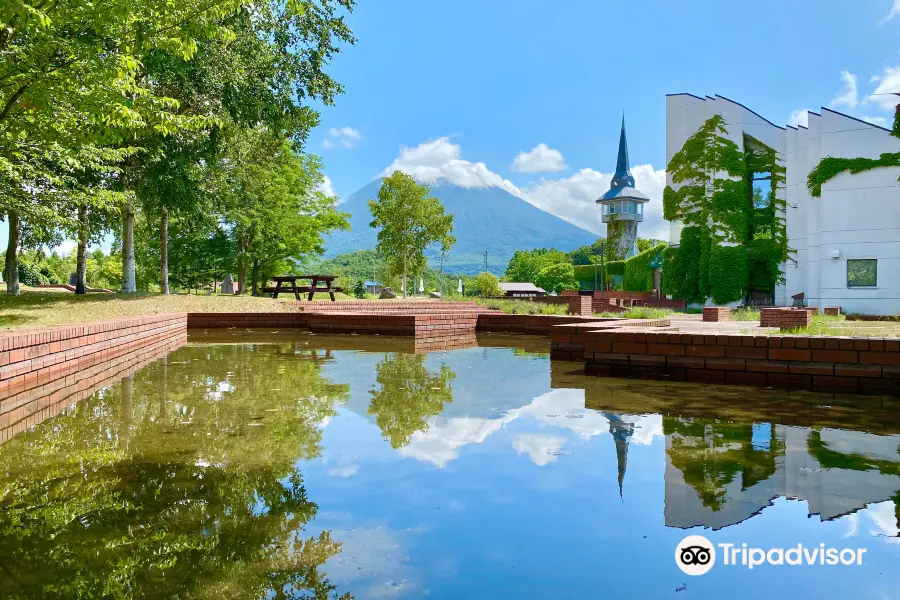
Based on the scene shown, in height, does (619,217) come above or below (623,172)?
below

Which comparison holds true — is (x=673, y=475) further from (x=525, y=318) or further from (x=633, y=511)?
(x=525, y=318)

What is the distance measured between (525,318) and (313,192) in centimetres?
2334

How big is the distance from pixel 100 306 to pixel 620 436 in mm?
15379

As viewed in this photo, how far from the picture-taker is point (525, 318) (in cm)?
1484

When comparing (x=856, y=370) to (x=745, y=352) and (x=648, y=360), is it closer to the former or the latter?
(x=745, y=352)

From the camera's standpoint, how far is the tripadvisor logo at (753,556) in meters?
2.37

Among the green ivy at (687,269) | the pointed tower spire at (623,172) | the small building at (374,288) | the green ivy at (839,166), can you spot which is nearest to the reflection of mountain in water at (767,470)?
the green ivy at (839,166)

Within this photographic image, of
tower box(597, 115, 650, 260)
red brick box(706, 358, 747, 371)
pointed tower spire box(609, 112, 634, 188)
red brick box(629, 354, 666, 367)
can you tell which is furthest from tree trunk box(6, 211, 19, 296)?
pointed tower spire box(609, 112, 634, 188)

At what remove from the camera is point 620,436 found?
4324 mm

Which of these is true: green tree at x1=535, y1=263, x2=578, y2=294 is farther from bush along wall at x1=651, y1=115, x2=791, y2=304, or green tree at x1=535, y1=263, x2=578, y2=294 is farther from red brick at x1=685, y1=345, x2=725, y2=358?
red brick at x1=685, y1=345, x2=725, y2=358

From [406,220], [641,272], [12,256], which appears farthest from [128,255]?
[641,272]

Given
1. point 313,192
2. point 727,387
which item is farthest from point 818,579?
point 313,192

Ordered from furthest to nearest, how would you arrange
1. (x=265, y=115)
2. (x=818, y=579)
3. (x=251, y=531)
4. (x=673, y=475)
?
(x=265, y=115), (x=673, y=475), (x=251, y=531), (x=818, y=579)

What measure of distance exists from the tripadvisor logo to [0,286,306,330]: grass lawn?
1275 centimetres
